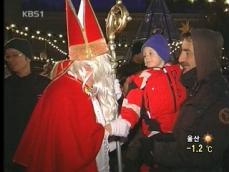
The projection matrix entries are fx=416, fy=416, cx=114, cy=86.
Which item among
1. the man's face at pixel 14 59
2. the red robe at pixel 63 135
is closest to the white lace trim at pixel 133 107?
the red robe at pixel 63 135

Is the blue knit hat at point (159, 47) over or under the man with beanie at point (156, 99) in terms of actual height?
over

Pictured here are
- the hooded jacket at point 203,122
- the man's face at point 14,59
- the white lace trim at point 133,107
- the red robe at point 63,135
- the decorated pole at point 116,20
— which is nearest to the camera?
the red robe at point 63,135

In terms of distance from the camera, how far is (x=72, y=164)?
2809mm

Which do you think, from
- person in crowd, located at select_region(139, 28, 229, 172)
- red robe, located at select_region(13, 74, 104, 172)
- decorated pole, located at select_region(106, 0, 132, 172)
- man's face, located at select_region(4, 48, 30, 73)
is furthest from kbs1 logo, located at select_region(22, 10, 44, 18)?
red robe, located at select_region(13, 74, 104, 172)

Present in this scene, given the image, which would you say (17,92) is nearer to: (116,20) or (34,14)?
(116,20)

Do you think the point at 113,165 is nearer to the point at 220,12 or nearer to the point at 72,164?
the point at 72,164

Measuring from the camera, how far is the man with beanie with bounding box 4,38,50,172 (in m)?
3.99

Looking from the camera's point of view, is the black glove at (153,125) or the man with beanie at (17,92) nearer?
the black glove at (153,125)

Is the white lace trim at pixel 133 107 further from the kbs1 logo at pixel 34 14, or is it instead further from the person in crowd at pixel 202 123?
the kbs1 logo at pixel 34 14

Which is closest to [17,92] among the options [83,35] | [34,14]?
[83,35]

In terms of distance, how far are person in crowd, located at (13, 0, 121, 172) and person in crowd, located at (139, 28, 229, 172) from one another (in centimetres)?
52

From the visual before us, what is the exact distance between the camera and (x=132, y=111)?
3305mm

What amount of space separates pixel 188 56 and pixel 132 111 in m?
0.67

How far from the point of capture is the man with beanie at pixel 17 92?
13.1ft
